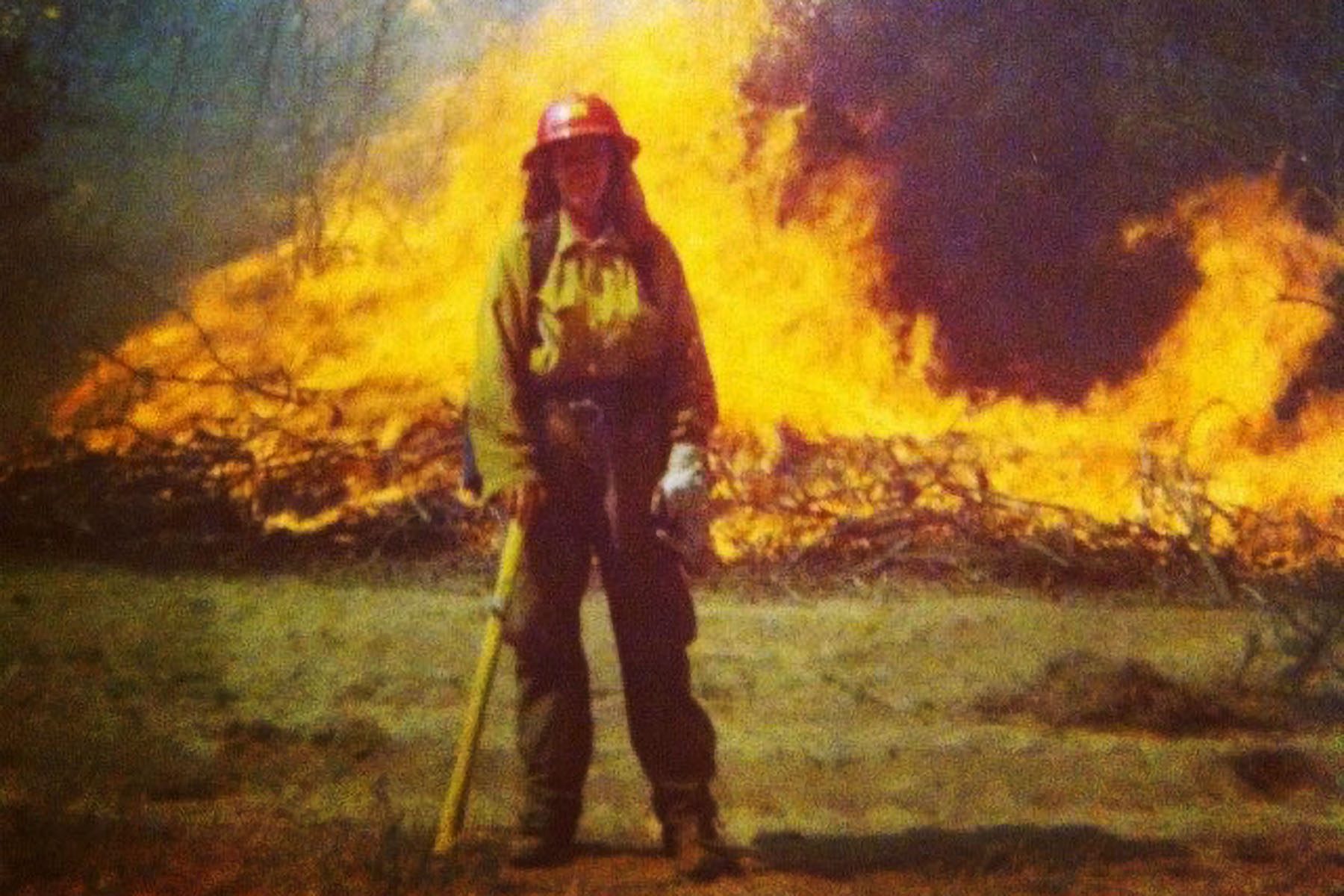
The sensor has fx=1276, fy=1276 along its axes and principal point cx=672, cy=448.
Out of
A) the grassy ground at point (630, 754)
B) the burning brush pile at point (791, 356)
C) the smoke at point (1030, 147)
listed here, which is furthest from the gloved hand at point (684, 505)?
the smoke at point (1030, 147)

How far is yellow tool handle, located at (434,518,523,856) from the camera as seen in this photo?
13.8ft

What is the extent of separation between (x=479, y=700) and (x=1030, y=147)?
3.72 metres

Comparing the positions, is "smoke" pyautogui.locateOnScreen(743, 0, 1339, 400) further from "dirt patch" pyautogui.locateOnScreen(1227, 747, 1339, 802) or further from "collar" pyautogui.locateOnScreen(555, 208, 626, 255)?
"collar" pyautogui.locateOnScreen(555, 208, 626, 255)

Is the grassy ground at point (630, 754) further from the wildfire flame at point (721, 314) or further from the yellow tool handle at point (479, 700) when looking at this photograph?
the wildfire flame at point (721, 314)

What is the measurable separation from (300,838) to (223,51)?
3534 millimetres

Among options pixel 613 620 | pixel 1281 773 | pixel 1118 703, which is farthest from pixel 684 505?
pixel 1281 773

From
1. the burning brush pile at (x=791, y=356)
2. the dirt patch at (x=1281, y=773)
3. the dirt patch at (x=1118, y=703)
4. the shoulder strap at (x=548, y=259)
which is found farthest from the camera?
the burning brush pile at (x=791, y=356)

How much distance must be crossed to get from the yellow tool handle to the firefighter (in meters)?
0.04

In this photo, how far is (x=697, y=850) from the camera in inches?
167

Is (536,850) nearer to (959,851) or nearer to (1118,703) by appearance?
(959,851)

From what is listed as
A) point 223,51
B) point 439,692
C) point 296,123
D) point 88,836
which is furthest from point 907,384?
point 88,836

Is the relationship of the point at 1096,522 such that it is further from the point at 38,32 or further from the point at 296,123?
the point at 38,32

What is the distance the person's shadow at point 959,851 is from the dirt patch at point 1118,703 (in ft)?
1.91

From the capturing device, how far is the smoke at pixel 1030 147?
6.05m
